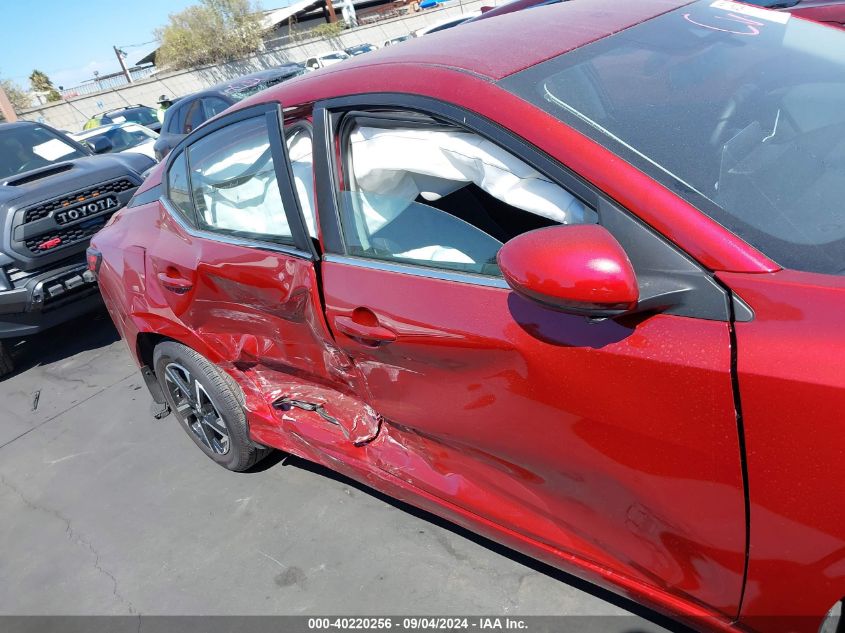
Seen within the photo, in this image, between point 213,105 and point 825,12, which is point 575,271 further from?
A: point 213,105

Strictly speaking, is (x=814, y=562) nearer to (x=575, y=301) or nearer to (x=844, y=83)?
(x=575, y=301)

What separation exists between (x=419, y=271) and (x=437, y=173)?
1.15 ft

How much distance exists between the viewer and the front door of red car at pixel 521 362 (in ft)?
4.36

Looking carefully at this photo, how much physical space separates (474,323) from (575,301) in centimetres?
37

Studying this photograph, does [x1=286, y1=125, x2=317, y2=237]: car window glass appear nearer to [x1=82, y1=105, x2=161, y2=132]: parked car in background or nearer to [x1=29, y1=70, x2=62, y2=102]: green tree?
[x1=82, y1=105, x2=161, y2=132]: parked car in background

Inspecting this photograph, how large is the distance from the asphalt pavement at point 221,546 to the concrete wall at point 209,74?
96.8 ft

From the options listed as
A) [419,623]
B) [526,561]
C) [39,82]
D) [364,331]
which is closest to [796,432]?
[364,331]

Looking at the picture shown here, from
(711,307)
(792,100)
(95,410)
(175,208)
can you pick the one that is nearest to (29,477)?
(95,410)

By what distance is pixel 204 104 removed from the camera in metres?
8.70

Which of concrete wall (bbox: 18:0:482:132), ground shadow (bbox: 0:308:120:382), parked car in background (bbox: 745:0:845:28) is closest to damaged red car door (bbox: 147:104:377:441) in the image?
ground shadow (bbox: 0:308:120:382)

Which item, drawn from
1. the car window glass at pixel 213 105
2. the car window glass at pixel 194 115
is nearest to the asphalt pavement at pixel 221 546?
the car window glass at pixel 213 105

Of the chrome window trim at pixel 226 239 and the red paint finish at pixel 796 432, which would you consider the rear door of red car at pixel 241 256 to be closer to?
the chrome window trim at pixel 226 239

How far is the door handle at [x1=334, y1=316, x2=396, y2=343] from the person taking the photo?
72.6 inches

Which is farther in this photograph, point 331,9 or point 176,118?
point 331,9
